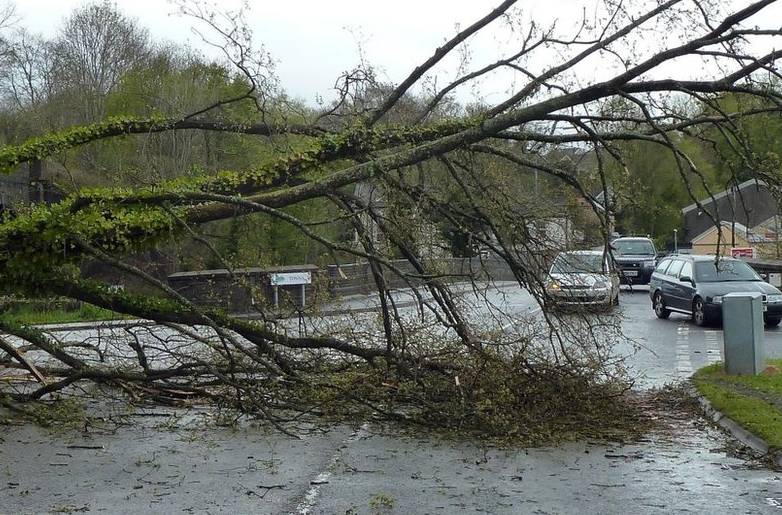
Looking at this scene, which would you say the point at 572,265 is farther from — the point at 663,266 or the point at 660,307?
the point at 663,266

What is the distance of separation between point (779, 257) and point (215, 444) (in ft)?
91.4

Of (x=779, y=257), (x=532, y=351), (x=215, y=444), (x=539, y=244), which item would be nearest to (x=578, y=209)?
(x=539, y=244)

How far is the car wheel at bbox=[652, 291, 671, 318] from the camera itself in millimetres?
24266

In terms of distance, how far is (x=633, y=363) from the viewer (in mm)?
15641

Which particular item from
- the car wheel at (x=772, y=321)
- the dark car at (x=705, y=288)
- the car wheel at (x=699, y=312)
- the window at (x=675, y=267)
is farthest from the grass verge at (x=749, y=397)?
the window at (x=675, y=267)

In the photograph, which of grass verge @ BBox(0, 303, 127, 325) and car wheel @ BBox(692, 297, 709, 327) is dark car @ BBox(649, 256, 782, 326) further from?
grass verge @ BBox(0, 303, 127, 325)

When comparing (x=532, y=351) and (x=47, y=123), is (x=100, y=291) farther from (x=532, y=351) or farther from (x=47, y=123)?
(x=47, y=123)

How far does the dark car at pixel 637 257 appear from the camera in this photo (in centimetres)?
3725

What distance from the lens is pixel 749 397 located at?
11.3m

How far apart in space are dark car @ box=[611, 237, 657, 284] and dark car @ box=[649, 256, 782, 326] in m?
12.3

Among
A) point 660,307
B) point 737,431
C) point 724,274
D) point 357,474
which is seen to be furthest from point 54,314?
point 737,431

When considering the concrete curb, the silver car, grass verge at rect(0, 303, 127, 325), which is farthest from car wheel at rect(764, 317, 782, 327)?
grass verge at rect(0, 303, 127, 325)

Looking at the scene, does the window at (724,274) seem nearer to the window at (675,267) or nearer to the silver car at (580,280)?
the window at (675,267)

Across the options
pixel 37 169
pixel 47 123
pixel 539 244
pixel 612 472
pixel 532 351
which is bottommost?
pixel 612 472
